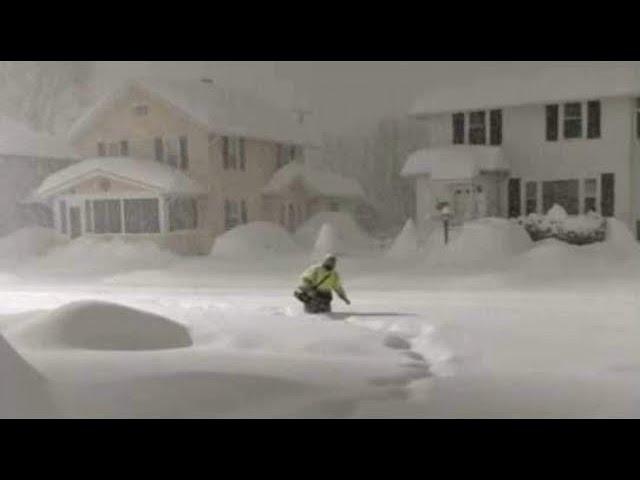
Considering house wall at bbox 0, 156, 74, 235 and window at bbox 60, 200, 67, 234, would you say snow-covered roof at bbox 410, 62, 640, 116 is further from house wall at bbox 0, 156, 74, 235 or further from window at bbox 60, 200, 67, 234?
house wall at bbox 0, 156, 74, 235

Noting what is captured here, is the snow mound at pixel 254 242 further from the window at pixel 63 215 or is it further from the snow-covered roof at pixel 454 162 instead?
the window at pixel 63 215

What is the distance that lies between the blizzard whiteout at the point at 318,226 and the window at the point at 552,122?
0.02 metres

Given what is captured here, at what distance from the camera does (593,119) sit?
6.84 meters

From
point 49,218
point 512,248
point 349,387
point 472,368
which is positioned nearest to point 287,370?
point 349,387

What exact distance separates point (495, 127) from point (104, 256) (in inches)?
191

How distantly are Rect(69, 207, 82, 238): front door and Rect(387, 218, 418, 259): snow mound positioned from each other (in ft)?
12.2

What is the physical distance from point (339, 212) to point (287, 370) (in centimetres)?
298

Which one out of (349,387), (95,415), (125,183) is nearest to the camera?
(95,415)

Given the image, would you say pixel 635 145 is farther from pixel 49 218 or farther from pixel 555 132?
pixel 49 218

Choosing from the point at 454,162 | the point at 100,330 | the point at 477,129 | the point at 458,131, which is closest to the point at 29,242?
the point at 100,330

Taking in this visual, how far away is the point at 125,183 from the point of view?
7750 mm

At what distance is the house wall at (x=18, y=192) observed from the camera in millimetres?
8070

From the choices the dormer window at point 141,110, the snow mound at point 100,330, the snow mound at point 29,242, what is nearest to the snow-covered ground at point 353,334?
the snow mound at point 100,330

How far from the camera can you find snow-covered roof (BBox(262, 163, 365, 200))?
708 centimetres
